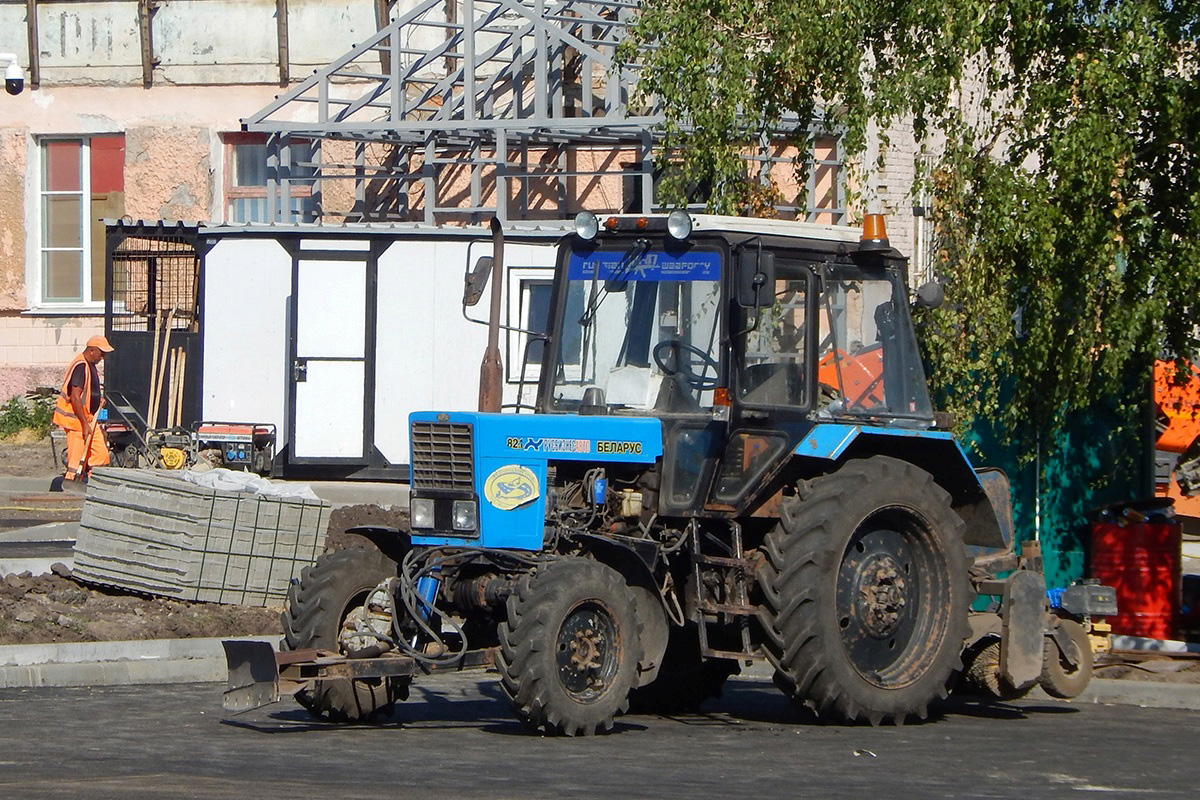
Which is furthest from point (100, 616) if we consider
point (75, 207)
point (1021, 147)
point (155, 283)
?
point (75, 207)

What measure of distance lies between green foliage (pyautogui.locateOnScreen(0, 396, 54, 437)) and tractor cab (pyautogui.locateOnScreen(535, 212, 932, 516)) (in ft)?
58.0

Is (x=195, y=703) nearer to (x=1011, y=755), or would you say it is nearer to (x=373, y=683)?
(x=373, y=683)

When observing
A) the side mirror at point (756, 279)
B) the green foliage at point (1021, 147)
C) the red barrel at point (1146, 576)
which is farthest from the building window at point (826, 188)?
the side mirror at point (756, 279)

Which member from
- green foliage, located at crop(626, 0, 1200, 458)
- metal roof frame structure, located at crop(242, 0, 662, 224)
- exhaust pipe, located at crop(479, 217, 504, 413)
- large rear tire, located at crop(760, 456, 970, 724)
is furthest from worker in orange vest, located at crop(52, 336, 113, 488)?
large rear tire, located at crop(760, 456, 970, 724)

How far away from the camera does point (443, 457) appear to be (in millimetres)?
9078

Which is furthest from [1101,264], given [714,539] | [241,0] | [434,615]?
[241,0]

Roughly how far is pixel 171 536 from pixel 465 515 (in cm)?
432

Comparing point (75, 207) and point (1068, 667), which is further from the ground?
point (75, 207)

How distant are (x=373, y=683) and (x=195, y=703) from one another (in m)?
1.68

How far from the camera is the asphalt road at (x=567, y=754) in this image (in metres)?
7.09

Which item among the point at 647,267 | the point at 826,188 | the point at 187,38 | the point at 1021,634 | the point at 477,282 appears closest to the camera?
the point at 477,282

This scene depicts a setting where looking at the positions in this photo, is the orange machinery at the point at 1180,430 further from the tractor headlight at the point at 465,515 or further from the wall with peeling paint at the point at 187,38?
the wall with peeling paint at the point at 187,38

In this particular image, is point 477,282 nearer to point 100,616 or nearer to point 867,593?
point 867,593

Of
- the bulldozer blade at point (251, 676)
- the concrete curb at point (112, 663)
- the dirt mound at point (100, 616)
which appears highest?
the bulldozer blade at point (251, 676)
